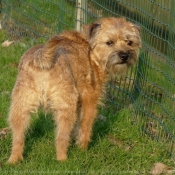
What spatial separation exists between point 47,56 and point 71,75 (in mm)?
407

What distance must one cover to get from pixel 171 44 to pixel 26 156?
6.97ft

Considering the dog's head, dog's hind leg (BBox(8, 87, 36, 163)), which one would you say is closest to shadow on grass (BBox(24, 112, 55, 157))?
dog's hind leg (BBox(8, 87, 36, 163))

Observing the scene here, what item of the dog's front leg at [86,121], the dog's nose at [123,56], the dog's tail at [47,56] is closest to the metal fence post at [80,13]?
the dog's nose at [123,56]

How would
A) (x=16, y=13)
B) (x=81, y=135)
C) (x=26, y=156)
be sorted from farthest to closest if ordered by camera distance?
1. (x=16, y=13)
2. (x=81, y=135)
3. (x=26, y=156)

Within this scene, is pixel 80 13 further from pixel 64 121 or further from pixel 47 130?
pixel 64 121

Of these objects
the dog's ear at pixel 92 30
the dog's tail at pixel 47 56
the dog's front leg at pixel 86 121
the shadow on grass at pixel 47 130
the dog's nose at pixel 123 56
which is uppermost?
the dog's tail at pixel 47 56

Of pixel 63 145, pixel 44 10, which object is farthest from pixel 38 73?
pixel 44 10

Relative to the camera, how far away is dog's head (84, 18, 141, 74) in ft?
21.7

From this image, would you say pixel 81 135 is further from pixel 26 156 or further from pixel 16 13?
pixel 16 13

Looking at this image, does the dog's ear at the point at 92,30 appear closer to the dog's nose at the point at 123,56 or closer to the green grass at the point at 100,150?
the dog's nose at the point at 123,56

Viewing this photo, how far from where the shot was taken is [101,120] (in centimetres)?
740

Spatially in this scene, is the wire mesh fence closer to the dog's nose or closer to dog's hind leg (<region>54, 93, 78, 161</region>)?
the dog's nose

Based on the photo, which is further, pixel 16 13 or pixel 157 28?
pixel 16 13

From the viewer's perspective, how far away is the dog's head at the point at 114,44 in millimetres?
6621
